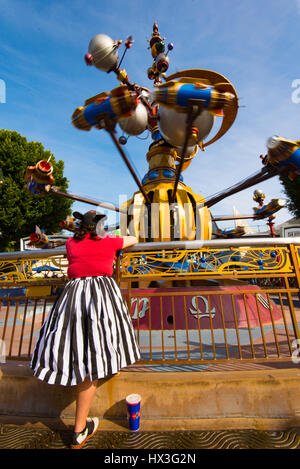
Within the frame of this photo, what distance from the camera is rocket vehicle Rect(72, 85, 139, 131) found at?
326 cm

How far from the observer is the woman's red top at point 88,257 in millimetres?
1990

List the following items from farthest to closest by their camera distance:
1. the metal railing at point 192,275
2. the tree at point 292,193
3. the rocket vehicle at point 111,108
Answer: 1. the tree at point 292,193
2. the rocket vehicle at point 111,108
3. the metal railing at point 192,275

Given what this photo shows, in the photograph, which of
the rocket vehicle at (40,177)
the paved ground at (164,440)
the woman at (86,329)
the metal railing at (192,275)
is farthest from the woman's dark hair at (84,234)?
the rocket vehicle at (40,177)

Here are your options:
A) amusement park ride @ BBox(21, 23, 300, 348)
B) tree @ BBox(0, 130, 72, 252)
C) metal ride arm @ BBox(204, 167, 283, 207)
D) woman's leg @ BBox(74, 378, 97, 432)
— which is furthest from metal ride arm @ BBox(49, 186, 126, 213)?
tree @ BBox(0, 130, 72, 252)

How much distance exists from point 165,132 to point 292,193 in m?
19.8

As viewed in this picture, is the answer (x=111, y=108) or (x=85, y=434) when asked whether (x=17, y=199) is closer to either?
(x=111, y=108)

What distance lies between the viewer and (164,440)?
5.70 ft

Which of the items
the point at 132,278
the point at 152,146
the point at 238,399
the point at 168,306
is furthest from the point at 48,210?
the point at 238,399

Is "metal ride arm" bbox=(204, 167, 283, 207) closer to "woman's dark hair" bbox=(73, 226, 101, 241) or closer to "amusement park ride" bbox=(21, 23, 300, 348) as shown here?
"amusement park ride" bbox=(21, 23, 300, 348)

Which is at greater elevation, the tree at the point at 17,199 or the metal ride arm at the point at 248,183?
the tree at the point at 17,199

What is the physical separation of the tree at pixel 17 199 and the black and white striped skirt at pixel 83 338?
51.7 feet

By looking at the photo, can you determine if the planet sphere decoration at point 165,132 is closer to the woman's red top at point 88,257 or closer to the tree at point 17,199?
the woman's red top at point 88,257

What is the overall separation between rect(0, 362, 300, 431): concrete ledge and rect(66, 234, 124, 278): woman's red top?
1108mm
